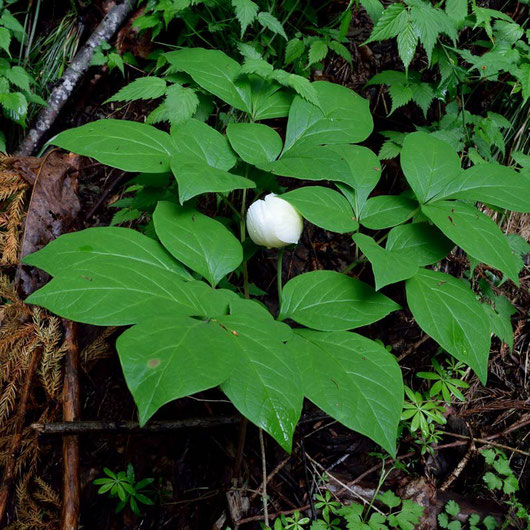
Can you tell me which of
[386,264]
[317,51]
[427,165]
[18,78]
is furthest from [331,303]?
[18,78]

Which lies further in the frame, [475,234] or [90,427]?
[90,427]

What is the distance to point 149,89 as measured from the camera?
62.5 inches

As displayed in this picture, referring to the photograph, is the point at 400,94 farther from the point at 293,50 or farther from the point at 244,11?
the point at 244,11

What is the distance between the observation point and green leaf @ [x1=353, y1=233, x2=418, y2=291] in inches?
43.8

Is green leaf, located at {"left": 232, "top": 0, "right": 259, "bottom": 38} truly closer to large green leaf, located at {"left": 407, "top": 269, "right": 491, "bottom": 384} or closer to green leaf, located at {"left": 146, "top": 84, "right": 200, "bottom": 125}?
green leaf, located at {"left": 146, "top": 84, "right": 200, "bottom": 125}

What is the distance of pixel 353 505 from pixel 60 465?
1.03 meters

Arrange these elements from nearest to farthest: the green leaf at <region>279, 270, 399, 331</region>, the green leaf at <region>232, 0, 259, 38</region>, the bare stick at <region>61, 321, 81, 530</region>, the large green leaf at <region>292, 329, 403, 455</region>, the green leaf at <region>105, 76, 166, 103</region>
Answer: the large green leaf at <region>292, 329, 403, 455</region> < the green leaf at <region>279, 270, 399, 331</region> < the bare stick at <region>61, 321, 81, 530</region> < the green leaf at <region>105, 76, 166, 103</region> < the green leaf at <region>232, 0, 259, 38</region>

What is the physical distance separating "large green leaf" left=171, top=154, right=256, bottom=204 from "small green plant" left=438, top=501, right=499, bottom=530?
47.8 inches

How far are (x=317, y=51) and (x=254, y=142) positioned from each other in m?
0.76

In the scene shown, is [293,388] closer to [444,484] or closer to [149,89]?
[444,484]

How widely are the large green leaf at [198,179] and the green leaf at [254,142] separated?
127 mm

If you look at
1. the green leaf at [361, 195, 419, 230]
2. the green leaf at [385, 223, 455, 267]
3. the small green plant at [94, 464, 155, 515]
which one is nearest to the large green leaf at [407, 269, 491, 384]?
the green leaf at [385, 223, 455, 267]

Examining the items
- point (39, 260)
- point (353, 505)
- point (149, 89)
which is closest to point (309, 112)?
point (149, 89)

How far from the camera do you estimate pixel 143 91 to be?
1580mm
